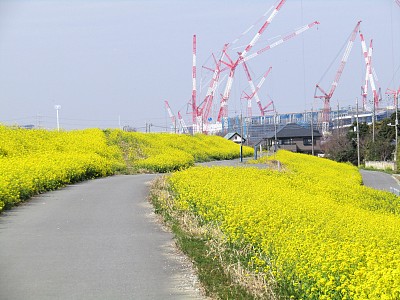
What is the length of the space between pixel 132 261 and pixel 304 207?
387cm

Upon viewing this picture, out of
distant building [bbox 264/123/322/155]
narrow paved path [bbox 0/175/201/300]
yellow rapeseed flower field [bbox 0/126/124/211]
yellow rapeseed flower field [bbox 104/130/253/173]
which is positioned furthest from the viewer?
distant building [bbox 264/123/322/155]

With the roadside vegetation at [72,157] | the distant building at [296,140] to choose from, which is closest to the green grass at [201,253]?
the roadside vegetation at [72,157]

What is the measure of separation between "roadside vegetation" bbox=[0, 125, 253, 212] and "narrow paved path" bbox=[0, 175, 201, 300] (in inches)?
53.9

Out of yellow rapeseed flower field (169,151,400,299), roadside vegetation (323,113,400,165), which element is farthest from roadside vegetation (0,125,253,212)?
roadside vegetation (323,113,400,165)

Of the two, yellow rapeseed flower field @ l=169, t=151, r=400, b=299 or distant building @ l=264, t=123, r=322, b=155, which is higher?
yellow rapeseed flower field @ l=169, t=151, r=400, b=299

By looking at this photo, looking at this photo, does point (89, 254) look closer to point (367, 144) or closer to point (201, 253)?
point (201, 253)

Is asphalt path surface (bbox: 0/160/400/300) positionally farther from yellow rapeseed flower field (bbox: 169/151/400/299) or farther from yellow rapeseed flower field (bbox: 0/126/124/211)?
yellow rapeseed flower field (bbox: 169/151/400/299)

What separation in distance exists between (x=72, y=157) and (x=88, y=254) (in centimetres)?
1452

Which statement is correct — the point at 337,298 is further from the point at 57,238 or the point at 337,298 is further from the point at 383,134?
the point at 383,134

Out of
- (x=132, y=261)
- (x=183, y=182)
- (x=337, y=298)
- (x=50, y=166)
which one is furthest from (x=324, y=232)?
(x=50, y=166)

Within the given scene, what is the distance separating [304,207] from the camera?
37.1 feet

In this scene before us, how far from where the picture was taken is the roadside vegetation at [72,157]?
50.1 ft

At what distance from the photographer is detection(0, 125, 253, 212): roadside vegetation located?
1528cm

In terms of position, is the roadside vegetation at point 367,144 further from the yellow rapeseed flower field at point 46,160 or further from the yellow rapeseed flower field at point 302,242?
the yellow rapeseed flower field at point 302,242
